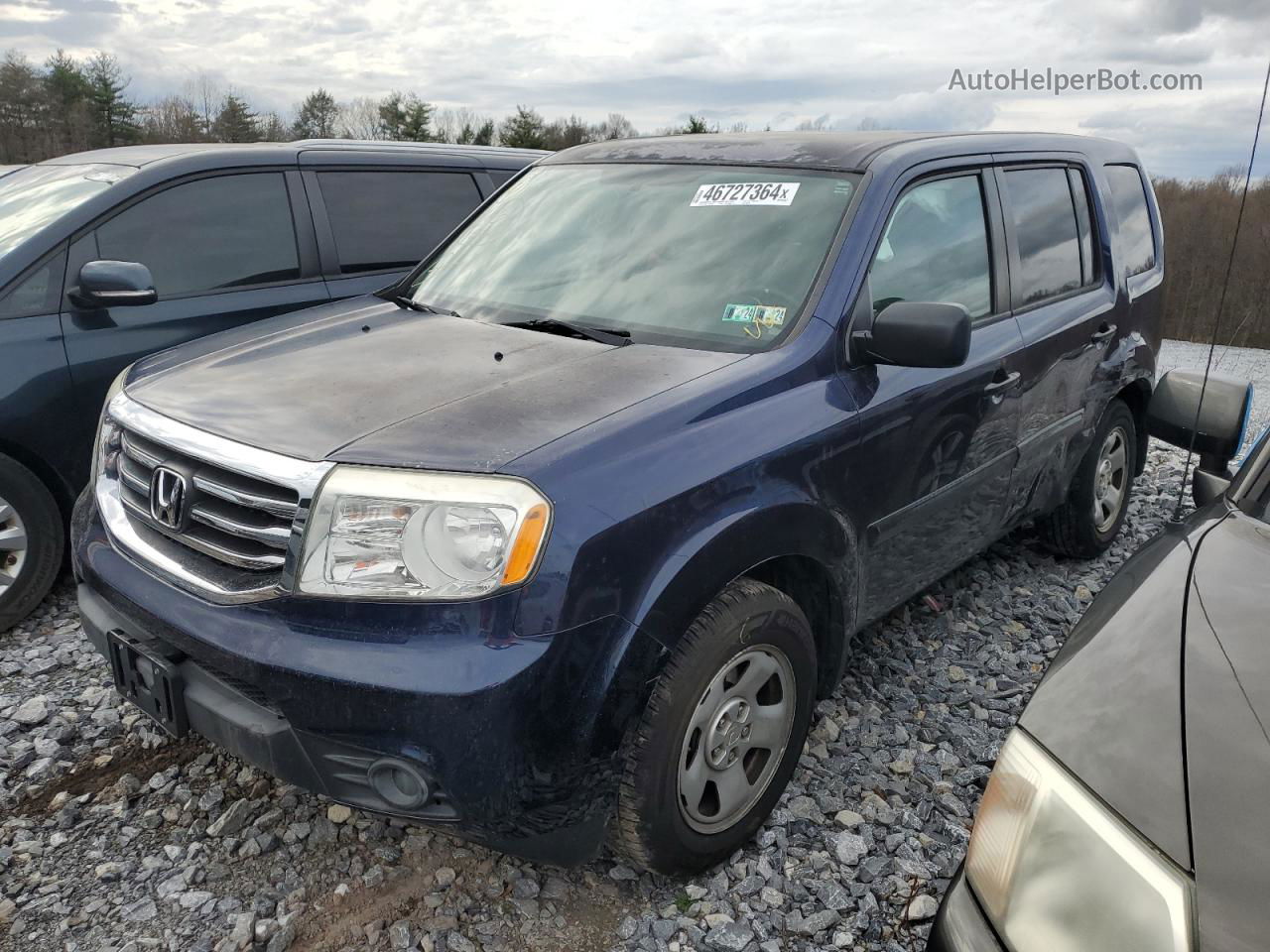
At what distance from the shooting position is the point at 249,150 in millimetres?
4520

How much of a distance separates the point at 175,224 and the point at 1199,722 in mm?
4224

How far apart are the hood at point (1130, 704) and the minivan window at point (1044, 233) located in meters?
2.01

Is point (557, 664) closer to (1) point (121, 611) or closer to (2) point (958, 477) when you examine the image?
(1) point (121, 611)

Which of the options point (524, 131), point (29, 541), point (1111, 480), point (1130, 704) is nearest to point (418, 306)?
point (29, 541)

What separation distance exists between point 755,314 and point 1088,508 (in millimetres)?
2460

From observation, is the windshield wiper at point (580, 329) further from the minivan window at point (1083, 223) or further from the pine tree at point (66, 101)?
the pine tree at point (66, 101)

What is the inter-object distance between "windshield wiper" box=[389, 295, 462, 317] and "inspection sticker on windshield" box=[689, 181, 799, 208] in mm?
853

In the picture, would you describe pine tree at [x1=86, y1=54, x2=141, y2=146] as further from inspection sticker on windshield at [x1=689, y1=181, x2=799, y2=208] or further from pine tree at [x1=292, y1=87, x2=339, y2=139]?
inspection sticker on windshield at [x1=689, y1=181, x2=799, y2=208]

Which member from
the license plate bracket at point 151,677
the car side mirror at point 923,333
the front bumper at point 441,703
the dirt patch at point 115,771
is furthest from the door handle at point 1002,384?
the dirt patch at point 115,771

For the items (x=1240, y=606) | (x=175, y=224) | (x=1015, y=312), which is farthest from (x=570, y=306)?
(x=175, y=224)

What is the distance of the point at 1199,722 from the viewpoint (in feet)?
4.57

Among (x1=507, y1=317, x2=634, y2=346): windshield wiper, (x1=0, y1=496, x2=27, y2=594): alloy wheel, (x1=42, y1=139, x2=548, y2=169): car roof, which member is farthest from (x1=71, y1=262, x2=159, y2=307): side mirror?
(x1=507, y1=317, x2=634, y2=346): windshield wiper

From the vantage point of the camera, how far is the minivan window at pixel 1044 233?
359 centimetres

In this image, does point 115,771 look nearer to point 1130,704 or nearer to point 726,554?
point 726,554
